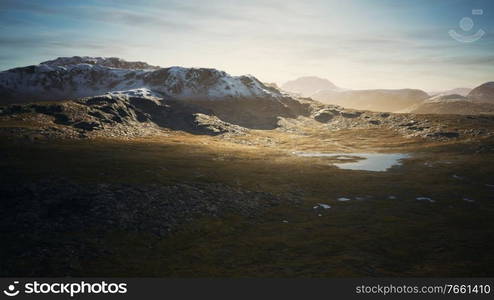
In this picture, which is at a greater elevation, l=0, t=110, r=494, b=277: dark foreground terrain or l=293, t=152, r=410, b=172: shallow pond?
l=293, t=152, r=410, b=172: shallow pond

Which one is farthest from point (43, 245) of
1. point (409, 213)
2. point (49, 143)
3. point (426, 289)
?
Answer: point (49, 143)

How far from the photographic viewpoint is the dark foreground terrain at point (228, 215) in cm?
3406

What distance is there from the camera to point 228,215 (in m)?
51.6

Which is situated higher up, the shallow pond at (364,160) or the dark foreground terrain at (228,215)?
the shallow pond at (364,160)

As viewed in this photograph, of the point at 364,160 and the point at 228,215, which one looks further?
the point at 364,160

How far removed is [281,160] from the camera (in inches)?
3984

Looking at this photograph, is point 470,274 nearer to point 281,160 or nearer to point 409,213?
point 409,213

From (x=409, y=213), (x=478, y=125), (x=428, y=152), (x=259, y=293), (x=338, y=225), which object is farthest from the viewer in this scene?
(x=478, y=125)

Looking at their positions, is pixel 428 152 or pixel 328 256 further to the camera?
pixel 428 152

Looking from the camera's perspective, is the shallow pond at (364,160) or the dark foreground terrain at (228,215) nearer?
the dark foreground terrain at (228,215)

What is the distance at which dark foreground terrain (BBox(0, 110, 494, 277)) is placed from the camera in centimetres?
3406

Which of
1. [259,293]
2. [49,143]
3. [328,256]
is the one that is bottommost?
[328,256]

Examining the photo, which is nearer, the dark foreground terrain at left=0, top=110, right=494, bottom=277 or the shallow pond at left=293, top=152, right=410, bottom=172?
the dark foreground terrain at left=0, top=110, right=494, bottom=277

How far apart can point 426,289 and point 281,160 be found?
250 feet
